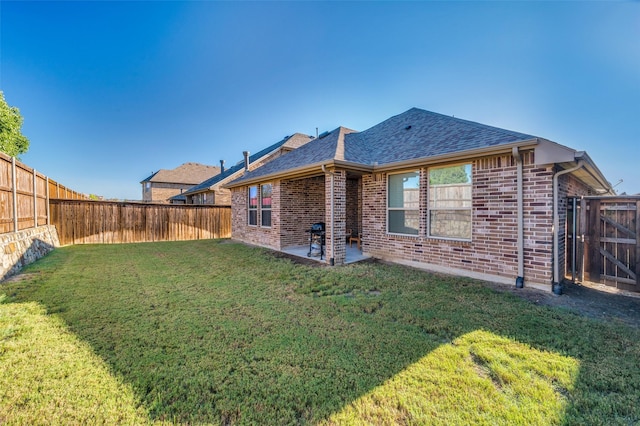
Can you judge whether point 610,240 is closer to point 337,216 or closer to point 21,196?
point 337,216

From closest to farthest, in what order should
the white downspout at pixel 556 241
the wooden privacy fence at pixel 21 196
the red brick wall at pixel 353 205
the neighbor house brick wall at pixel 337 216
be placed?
1. the white downspout at pixel 556 241
2. the wooden privacy fence at pixel 21 196
3. the neighbor house brick wall at pixel 337 216
4. the red brick wall at pixel 353 205

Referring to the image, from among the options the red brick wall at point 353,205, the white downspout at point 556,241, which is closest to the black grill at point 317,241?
the red brick wall at point 353,205

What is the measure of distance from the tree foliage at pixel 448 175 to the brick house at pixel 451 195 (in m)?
0.03

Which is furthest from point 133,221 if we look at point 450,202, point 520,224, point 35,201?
point 520,224

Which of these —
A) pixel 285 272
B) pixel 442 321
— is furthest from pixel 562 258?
pixel 285 272

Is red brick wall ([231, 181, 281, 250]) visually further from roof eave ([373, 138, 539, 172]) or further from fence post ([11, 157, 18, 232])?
fence post ([11, 157, 18, 232])

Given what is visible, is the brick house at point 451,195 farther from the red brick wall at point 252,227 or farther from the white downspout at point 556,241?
the red brick wall at point 252,227

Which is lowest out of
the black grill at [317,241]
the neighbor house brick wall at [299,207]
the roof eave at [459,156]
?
the black grill at [317,241]

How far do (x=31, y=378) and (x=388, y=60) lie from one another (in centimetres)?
1231

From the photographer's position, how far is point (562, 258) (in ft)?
19.5

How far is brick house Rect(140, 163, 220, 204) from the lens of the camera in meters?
34.9

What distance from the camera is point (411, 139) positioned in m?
8.18

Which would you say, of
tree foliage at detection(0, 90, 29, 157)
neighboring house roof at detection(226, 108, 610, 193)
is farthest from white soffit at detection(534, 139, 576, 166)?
tree foliage at detection(0, 90, 29, 157)

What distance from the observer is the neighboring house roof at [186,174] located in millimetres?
35344
